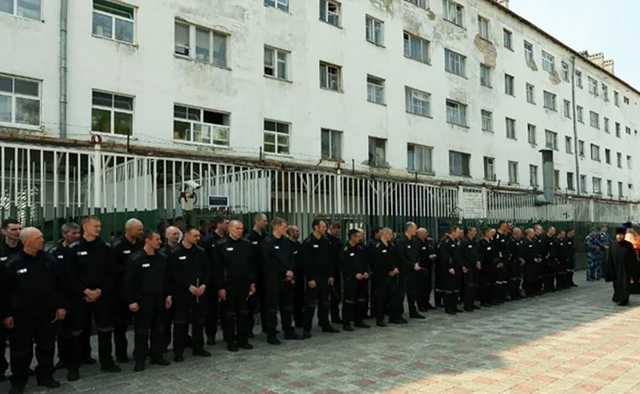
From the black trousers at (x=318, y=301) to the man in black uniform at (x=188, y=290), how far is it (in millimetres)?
1851

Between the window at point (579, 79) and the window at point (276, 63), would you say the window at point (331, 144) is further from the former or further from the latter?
the window at point (579, 79)

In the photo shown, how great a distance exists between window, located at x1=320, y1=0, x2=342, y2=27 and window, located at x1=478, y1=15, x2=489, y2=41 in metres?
11.0

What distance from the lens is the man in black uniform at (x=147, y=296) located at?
273 inches

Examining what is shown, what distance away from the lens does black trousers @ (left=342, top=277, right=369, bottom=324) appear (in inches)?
374

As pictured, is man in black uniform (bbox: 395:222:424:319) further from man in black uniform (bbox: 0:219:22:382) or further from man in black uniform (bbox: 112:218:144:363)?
man in black uniform (bbox: 0:219:22:382)

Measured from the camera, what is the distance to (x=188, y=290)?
7473 millimetres

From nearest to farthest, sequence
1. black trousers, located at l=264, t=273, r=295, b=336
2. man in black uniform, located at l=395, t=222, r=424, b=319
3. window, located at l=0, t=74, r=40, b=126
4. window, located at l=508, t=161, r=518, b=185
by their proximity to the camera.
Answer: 1. black trousers, located at l=264, t=273, r=295, b=336
2. man in black uniform, located at l=395, t=222, r=424, b=319
3. window, located at l=0, t=74, r=40, b=126
4. window, located at l=508, t=161, r=518, b=185

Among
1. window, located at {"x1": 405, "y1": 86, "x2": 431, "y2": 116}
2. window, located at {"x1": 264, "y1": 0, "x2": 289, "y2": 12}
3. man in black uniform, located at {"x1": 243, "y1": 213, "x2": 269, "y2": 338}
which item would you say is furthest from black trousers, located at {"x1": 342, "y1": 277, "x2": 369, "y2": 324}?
window, located at {"x1": 405, "y1": 86, "x2": 431, "y2": 116}

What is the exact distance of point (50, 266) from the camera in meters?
6.35

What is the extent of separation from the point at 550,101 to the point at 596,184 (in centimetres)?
922

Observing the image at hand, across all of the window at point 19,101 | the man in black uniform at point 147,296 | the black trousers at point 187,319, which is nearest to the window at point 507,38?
the window at point 19,101

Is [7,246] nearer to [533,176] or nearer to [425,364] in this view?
[425,364]

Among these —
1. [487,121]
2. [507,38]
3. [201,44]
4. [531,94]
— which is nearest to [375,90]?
[201,44]

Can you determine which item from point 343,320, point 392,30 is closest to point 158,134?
point 343,320
